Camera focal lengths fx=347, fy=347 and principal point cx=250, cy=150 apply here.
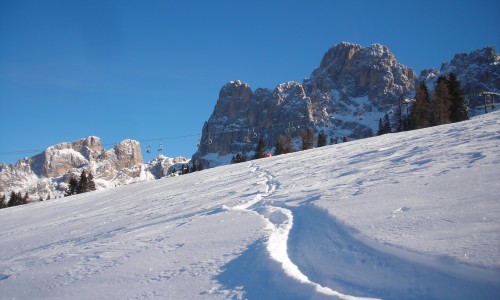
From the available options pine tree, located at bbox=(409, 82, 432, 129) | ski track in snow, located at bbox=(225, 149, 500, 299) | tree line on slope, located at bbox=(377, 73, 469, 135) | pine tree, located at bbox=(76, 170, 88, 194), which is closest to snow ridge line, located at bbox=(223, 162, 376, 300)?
ski track in snow, located at bbox=(225, 149, 500, 299)

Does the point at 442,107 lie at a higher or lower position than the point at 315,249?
higher

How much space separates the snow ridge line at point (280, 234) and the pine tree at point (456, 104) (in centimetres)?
4144

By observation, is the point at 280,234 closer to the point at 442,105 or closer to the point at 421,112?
the point at 442,105

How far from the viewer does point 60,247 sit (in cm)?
762

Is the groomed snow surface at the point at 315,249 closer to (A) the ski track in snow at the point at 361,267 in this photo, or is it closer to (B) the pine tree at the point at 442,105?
(A) the ski track in snow at the point at 361,267

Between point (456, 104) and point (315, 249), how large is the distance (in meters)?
46.8

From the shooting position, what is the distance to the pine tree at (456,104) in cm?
4234

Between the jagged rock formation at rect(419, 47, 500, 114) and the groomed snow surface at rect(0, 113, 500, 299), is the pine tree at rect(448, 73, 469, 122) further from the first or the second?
the jagged rock formation at rect(419, 47, 500, 114)

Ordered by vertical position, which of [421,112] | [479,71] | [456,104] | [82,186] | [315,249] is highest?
[479,71]

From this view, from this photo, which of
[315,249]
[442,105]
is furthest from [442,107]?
[315,249]

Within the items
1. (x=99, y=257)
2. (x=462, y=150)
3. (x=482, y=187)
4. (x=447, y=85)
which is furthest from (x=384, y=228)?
(x=447, y=85)

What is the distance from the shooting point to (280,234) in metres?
5.38

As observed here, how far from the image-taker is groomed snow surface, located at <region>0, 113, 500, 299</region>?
10.7 ft

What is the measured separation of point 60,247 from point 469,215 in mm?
7738
